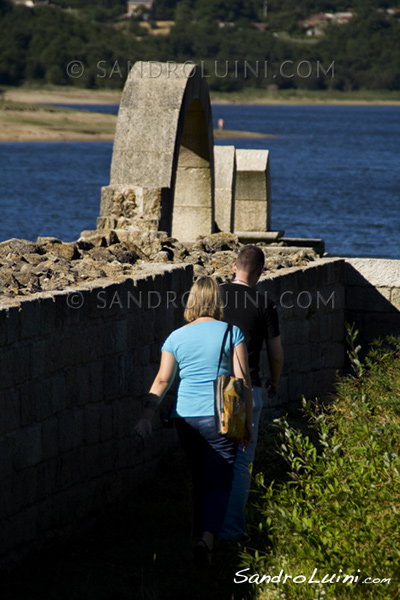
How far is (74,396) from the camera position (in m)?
5.94

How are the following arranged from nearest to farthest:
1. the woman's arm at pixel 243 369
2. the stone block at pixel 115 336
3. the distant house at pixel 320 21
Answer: the woman's arm at pixel 243 369
the stone block at pixel 115 336
the distant house at pixel 320 21

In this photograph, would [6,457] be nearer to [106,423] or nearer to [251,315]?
[106,423]

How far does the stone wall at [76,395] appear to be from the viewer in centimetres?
529

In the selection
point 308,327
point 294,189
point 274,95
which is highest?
point 274,95

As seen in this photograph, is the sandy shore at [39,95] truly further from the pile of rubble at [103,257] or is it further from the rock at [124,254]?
the rock at [124,254]

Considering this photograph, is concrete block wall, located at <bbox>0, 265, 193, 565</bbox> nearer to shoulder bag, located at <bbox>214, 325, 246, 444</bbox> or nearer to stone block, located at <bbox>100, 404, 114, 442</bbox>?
stone block, located at <bbox>100, 404, 114, 442</bbox>

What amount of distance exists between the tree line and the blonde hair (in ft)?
187

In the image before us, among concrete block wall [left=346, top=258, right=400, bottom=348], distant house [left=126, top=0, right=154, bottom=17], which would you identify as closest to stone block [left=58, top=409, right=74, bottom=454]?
concrete block wall [left=346, top=258, right=400, bottom=348]

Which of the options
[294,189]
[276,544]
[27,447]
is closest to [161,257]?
[27,447]

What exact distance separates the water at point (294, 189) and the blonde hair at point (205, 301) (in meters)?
20.5

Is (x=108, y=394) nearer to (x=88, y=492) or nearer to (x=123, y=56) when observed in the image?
(x=88, y=492)

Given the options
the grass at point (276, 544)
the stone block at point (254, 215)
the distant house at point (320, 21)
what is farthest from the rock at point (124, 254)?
the distant house at point (320, 21)

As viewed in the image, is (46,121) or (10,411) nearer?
(10,411)

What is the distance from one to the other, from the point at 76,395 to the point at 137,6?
82.2 m
